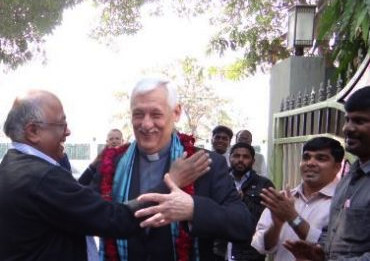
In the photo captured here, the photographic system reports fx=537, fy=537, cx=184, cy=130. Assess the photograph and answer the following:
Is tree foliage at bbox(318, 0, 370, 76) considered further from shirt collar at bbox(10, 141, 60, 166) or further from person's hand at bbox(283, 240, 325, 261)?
shirt collar at bbox(10, 141, 60, 166)

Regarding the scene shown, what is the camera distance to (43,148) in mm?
2268

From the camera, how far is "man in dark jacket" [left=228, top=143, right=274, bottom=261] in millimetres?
4473

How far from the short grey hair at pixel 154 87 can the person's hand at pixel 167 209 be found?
0.45m

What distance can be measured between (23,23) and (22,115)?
770 cm

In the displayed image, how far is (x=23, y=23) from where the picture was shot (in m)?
9.40

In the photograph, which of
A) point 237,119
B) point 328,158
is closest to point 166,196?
point 328,158

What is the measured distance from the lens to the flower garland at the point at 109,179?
2441mm

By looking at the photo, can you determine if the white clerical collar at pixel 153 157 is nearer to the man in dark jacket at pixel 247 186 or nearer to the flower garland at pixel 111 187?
the flower garland at pixel 111 187

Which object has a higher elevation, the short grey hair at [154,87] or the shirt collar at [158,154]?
the short grey hair at [154,87]

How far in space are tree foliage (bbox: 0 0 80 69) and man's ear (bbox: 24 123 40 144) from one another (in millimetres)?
6876

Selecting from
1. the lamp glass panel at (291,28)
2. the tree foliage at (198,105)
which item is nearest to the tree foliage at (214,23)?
the lamp glass panel at (291,28)

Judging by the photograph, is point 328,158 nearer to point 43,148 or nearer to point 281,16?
point 43,148

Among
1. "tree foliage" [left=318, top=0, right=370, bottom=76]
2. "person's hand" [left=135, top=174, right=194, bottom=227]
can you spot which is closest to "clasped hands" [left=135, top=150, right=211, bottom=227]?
"person's hand" [left=135, top=174, right=194, bottom=227]

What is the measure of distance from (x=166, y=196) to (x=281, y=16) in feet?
27.4
